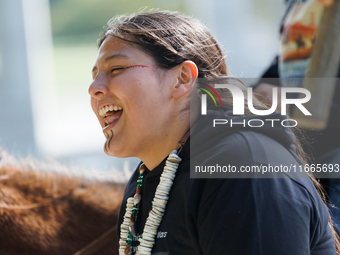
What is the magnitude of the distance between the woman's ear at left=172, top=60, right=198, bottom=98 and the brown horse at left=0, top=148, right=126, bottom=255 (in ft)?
2.65

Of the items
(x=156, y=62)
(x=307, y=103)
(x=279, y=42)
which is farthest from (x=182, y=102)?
(x=279, y=42)

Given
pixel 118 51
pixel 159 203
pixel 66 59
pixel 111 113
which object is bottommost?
pixel 159 203

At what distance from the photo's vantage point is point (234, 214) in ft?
2.85

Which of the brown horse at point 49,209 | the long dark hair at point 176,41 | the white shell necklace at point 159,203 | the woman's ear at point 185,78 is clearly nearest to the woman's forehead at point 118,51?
the long dark hair at point 176,41

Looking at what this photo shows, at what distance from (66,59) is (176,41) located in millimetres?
2546

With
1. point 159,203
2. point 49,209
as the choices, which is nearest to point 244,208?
point 159,203

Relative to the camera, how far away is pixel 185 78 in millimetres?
1269

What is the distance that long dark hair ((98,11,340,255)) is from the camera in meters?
1.25

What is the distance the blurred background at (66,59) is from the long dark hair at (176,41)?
0.24 meters

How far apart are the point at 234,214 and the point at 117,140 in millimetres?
545

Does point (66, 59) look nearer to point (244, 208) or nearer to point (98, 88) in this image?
point (98, 88)

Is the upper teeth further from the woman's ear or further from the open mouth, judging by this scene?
the woman's ear

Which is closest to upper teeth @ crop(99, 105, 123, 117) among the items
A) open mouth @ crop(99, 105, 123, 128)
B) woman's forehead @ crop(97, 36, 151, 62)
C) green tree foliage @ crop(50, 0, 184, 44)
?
open mouth @ crop(99, 105, 123, 128)

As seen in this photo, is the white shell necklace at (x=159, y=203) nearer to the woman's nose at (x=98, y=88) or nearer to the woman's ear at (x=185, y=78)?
the woman's ear at (x=185, y=78)
